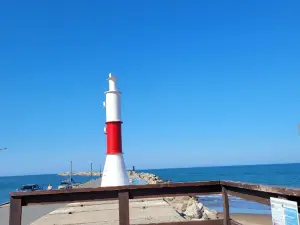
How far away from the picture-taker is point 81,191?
14.4 feet

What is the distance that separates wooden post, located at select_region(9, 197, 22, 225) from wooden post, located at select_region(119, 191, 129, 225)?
4.04 feet

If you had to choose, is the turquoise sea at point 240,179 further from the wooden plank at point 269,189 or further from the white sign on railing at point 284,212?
the white sign on railing at point 284,212

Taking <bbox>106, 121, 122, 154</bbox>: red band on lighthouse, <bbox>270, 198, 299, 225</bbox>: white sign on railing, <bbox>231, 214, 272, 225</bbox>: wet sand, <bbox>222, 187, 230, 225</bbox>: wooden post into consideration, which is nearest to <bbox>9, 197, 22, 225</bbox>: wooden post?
<bbox>222, 187, 230, 225</bbox>: wooden post

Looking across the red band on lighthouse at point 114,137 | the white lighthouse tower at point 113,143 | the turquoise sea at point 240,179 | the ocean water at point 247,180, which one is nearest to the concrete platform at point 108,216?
the white lighthouse tower at point 113,143

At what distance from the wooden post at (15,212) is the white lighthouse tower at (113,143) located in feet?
32.5

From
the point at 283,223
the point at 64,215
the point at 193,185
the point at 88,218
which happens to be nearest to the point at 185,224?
the point at 193,185

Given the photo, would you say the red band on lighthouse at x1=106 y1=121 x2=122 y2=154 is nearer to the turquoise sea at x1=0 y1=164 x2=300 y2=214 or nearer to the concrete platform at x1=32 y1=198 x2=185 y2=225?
the concrete platform at x1=32 y1=198 x2=185 y2=225

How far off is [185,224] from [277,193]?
167cm

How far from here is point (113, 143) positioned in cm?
1455

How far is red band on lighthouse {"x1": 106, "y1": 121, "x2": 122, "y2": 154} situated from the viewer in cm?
1450

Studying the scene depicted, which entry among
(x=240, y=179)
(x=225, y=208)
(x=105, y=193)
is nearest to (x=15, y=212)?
(x=105, y=193)

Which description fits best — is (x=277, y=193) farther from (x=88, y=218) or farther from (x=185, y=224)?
(x=88, y=218)

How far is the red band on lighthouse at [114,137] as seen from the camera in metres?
14.5

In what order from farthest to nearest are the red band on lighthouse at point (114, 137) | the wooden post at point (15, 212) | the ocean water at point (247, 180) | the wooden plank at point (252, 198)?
the ocean water at point (247, 180) < the red band on lighthouse at point (114, 137) < the wooden post at point (15, 212) < the wooden plank at point (252, 198)
